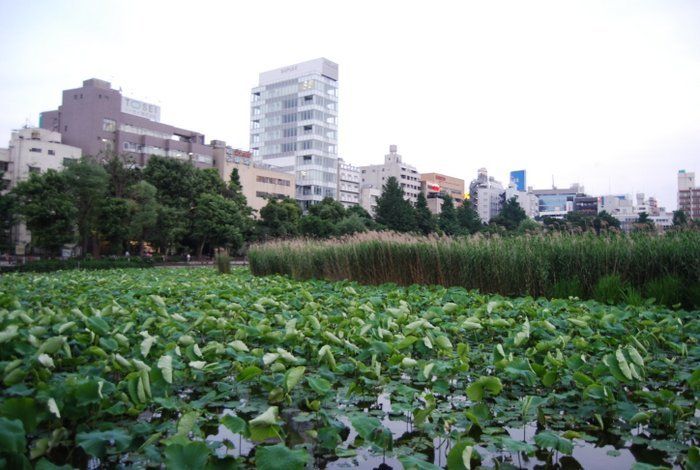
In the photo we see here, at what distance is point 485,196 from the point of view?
95.4 metres

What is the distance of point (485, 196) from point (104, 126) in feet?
238

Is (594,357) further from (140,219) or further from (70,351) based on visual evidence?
(140,219)

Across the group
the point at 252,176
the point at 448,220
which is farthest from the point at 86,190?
the point at 448,220

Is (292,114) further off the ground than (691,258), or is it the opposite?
(292,114)

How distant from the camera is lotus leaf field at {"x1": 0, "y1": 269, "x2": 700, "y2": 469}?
1785mm

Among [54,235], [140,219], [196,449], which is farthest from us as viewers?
[140,219]

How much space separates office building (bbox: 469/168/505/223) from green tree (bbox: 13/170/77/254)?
258 ft

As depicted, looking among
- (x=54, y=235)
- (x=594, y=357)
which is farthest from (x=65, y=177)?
(x=594, y=357)

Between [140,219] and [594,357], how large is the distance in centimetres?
2513

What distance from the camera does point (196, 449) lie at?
147 centimetres

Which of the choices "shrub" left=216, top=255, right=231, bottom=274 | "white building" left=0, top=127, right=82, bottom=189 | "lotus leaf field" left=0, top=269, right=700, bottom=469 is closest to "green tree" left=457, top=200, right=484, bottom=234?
"white building" left=0, top=127, right=82, bottom=189

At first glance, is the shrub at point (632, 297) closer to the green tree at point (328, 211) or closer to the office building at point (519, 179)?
the green tree at point (328, 211)

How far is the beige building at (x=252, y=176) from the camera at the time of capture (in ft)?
156

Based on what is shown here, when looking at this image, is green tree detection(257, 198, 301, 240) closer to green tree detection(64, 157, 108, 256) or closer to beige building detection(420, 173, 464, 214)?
green tree detection(64, 157, 108, 256)
